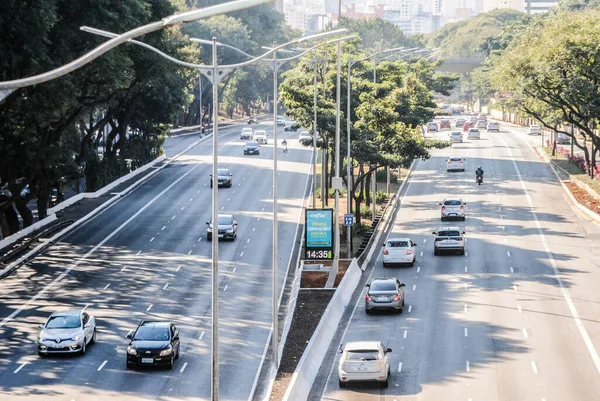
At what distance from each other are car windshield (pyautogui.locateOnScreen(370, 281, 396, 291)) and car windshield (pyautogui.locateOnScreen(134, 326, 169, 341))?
460 inches

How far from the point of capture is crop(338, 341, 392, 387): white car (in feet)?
112

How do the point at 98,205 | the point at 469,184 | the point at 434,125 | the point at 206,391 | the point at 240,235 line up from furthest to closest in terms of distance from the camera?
the point at 434,125
the point at 469,184
the point at 98,205
the point at 240,235
the point at 206,391

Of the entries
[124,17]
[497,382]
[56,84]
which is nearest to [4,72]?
[56,84]

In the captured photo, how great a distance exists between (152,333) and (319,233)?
54.6ft

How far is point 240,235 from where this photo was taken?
214ft

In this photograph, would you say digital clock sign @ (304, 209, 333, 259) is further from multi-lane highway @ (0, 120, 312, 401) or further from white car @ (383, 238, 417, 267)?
white car @ (383, 238, 417, 267)

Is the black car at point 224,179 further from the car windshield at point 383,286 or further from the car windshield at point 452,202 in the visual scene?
the car windshield at point 383,286

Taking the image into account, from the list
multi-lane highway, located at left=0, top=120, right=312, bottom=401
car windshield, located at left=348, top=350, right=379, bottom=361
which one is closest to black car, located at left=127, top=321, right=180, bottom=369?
multi-lane highway, located at left=0, top=120, right=312, bottom=401

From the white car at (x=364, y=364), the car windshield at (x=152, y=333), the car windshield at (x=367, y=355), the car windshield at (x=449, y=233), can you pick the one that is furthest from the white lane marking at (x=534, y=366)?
the car windshield at (x=449, y=233)

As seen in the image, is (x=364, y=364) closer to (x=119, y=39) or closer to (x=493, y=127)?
(x=119, y=39)

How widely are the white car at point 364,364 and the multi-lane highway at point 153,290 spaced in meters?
3.29

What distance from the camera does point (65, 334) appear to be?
38.6 metres

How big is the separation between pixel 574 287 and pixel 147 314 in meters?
19.4

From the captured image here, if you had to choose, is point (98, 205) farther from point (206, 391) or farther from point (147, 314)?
point (206, 391)
